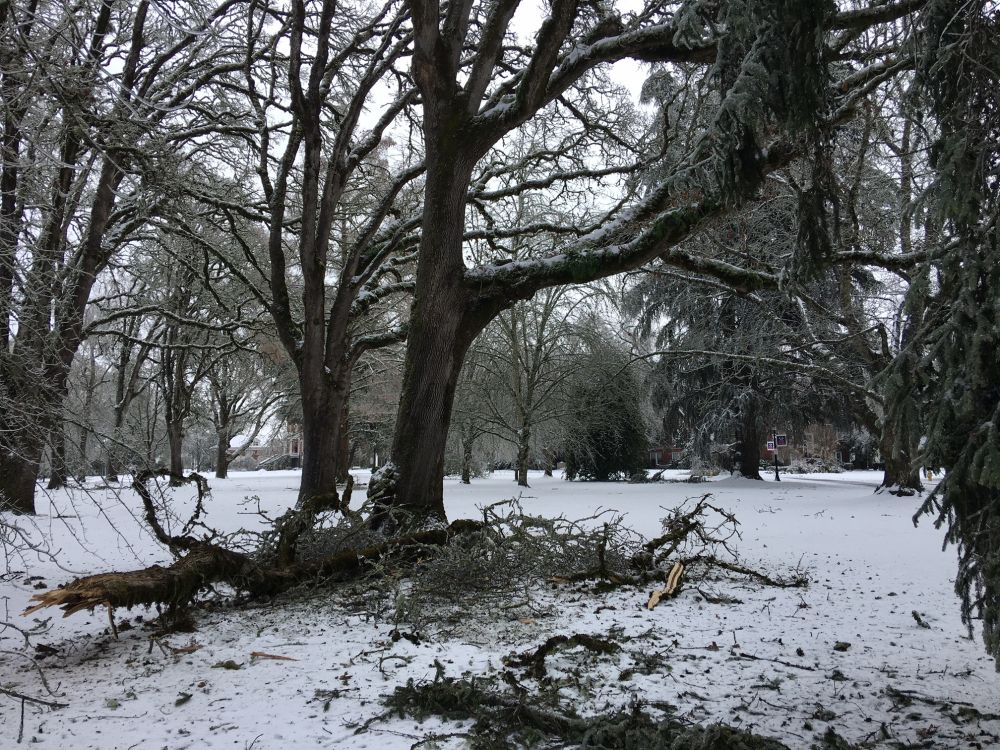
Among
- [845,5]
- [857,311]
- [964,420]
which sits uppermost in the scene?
[845,5]

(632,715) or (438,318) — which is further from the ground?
(438,318)

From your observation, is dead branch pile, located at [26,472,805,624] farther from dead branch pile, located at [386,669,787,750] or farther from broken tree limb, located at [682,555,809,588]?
dead branch pile, located at [386,669,787,750]

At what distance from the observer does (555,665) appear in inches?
117

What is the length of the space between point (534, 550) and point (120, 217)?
427 inches

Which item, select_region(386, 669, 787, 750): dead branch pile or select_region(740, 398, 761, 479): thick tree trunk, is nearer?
select_region(386, 669, 787, 750): dead branch pile

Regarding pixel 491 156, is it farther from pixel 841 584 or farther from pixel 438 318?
pixel 841 584

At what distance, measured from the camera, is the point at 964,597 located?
2143mm

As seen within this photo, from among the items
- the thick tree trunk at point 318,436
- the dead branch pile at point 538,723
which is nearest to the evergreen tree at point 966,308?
the dead branch pile at point 538,723

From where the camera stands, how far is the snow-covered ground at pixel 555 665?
2.32 meters

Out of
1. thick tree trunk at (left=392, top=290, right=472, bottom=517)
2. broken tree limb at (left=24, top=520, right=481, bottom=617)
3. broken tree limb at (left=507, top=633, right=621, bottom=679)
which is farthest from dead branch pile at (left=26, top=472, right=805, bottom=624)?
broken tree limb at (left=507, top=633, right=621, bottom=679)

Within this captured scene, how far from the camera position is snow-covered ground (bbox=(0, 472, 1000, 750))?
2.32 metres

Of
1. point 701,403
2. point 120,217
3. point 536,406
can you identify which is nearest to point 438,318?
point 120,217

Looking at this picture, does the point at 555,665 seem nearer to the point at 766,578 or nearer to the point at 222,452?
the point at 766,578

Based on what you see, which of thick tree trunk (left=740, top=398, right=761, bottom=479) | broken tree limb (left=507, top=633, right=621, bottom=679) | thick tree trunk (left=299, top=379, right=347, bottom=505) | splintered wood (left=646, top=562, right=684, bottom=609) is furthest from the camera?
thick tree trunk (left=740, top=398, right=761, bottom=479)
